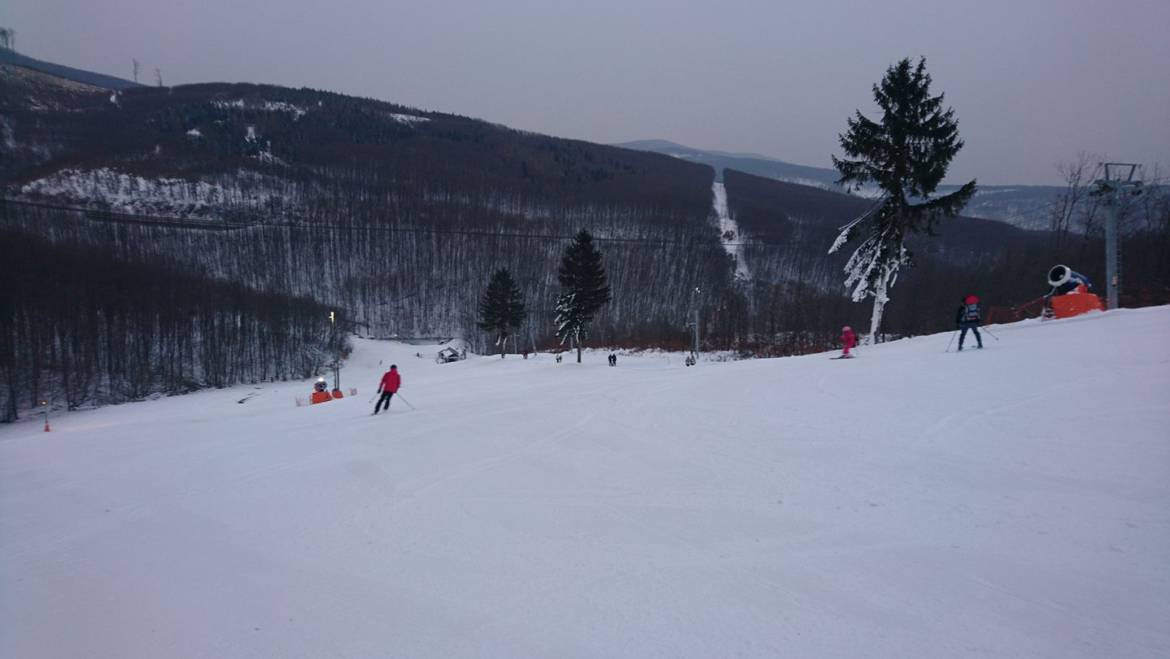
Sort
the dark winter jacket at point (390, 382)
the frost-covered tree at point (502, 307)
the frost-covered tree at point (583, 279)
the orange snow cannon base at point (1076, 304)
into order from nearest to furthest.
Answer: the dark winter jacket at point (390, 382) < the orange snow cannon base at point (1076, 304) < the frost-covered tree at point (583, 279) < the frost-covered tree at point (502, 307)

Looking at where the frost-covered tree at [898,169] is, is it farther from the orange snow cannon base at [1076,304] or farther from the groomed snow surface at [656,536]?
the groomed snow surface at [656,536]

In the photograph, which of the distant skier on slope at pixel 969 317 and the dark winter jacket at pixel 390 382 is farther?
the dark winter jacket at pixel 390 382

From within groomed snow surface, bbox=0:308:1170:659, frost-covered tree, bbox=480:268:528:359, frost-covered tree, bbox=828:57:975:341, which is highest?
frost-covered tree, bbox=828:57:975:341

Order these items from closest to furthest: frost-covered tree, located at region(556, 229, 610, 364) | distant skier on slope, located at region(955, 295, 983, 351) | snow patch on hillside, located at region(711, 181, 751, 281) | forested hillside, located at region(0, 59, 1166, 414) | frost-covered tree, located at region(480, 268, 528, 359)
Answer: distant skier on slope, located at region(955, 295, 983, 351) → frost-covered tree, located at region(556, 229, 610, 364) → frost-covered tree, located at region(480, 268, 528, 359) → forested hillside, located at region(0, 59, 1166, 414) → snow patch on hillside, located at region(711, 181, 751, 281)

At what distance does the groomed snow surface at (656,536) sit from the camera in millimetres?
4156

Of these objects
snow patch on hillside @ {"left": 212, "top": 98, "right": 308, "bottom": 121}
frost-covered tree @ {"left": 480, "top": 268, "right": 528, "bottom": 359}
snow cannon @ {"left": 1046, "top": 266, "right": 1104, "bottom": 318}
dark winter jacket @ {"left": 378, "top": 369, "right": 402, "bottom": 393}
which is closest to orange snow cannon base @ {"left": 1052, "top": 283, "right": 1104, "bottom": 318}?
snow cannon @ {"left": 1046, "top": 266, "right": 1104, "bottom": 318}

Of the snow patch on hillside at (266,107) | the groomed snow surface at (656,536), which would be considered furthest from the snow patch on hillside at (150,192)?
the groomed snow surface at (656,536)

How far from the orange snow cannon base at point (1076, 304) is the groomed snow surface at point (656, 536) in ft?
35.0

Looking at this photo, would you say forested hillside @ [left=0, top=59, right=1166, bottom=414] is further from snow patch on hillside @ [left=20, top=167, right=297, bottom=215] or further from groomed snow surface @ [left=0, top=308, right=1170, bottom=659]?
groomed snow surface @ [left=0, top=308, right=1170, bottom=659]

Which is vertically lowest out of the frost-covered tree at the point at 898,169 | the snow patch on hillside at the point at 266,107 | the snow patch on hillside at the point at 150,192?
the frost-covered tree at the point at 898,169

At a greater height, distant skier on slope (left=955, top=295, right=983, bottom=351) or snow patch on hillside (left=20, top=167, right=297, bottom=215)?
snow patch on hillside (left=20, top=167, right=297, bottom=215)

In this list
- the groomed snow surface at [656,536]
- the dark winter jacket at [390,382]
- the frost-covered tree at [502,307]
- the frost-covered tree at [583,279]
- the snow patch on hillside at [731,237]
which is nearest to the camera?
the groomed snow surface at [656,536]

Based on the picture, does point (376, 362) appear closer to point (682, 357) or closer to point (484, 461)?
point (682, 357)

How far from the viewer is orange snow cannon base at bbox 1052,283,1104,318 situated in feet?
65.8
